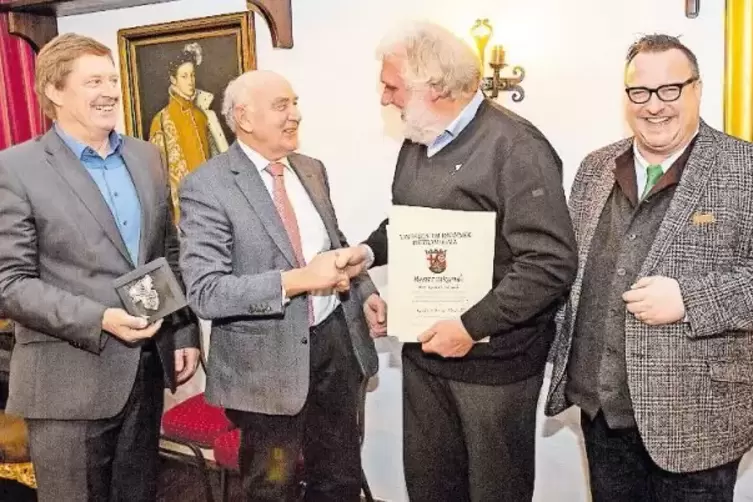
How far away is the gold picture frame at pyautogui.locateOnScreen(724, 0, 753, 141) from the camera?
2094mm

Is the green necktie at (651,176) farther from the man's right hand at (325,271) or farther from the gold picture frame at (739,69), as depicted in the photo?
the man's right hand at (325,271)

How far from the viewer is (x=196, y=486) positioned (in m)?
3.28

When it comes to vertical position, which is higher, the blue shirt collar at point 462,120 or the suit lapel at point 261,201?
the blue shirt collar at point 462,120

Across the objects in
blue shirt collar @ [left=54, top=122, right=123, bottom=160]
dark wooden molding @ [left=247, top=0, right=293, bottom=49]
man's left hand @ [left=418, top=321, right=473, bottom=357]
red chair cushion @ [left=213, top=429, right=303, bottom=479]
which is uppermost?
dark wooden molding @ [left=247, top=0, right=293, bottom=49]

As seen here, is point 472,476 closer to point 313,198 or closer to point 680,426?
point 680,426

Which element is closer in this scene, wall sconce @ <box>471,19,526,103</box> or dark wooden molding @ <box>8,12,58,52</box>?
wall sconce @ <box>471,19,526,103</box>

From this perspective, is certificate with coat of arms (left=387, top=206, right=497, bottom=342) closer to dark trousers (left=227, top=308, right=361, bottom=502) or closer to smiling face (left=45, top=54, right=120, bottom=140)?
dark trousers (left=227, top=308, right=361, bottom=502)

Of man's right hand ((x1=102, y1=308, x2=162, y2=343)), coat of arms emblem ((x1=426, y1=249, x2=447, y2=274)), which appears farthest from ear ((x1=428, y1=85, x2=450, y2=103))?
man's right hand ((x1=102, y1=308, x2=162, y2=343))

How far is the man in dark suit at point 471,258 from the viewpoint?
178 centimetres

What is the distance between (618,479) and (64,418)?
1.43 metres

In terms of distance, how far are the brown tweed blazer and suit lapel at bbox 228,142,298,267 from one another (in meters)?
0.91

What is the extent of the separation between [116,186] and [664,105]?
141cm

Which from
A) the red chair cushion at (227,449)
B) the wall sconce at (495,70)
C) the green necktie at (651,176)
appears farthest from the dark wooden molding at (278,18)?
the green necktie at (651,176)

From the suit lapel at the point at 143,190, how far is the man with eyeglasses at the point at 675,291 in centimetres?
119
